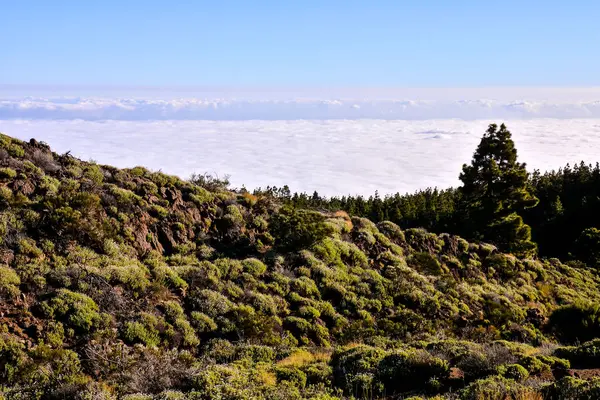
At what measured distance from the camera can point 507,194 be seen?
1158 inches

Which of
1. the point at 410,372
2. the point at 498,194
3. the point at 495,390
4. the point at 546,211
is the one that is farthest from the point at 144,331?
→ the point at 546,211

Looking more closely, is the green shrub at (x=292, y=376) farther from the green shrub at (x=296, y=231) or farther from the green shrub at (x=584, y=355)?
the green shrub at (x=296, y=231)

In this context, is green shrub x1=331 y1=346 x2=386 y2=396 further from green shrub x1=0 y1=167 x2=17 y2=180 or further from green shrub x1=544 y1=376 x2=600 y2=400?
green shrub x1=0 y1=167 x2=17 y2=180

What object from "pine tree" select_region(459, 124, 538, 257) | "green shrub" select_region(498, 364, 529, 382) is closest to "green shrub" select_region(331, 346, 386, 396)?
"green shrub" select_region(498, 364, 529, 382)

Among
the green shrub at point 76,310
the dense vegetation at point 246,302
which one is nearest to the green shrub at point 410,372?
the dense vegetation at point 246,302

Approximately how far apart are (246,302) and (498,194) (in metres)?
21.8

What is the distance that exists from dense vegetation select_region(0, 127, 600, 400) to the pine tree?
168 inches

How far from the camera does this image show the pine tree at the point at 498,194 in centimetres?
2852

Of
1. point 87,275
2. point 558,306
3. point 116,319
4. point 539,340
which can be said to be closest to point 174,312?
point 116,319

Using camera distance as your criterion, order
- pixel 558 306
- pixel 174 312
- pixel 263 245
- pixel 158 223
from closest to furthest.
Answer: pixel 174 312
pixel 158 223
pixel 263 245
pixel 558 306

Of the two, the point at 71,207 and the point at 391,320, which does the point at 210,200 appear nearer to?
the point at 71,207

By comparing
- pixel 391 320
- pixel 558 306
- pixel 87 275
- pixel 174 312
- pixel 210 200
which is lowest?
pixel 558 306

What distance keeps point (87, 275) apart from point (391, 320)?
29.9 feet

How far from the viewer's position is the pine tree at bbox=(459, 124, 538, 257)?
28.5 meters
